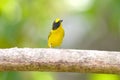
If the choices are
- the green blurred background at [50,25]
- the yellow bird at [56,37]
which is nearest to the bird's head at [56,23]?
the yellow bird at [56,37]

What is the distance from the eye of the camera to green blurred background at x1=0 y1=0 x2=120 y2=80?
3973 millimetres

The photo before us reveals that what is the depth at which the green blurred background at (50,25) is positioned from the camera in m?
3.97

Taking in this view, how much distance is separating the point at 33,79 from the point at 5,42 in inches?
18.2

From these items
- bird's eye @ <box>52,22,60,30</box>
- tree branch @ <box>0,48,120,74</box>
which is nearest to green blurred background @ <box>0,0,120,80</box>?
bird's eye @ <box>52,22,60,30</box>

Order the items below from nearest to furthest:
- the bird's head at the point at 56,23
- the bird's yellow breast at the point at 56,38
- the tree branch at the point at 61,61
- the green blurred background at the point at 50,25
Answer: the tree branch at the point at 61,61
the bird's yellow breast at the point at 56,38
the bird's head at the point at 56,23
the green blurred background at the point at 50,25

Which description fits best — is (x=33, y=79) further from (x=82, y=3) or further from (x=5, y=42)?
(x=82, y=3)

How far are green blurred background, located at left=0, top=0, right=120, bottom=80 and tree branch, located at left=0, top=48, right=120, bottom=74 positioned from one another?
107 cm

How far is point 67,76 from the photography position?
6.02 metres

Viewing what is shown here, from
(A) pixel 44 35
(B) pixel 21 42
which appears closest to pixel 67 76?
(A) pixel 44 35

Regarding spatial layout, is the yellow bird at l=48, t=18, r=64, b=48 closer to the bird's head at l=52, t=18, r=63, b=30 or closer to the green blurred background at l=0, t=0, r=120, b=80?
the bird's head at l=52, t=18, r=63, b=30

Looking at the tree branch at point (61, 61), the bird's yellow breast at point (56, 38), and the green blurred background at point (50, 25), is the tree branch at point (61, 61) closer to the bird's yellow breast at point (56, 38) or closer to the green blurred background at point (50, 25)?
the bird's yellow breast at point (56, 38)

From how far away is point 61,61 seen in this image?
2.58 meters

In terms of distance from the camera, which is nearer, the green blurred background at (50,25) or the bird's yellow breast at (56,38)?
the bird's yellow breast at (56,38)

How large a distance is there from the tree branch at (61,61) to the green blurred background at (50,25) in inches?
42.3
